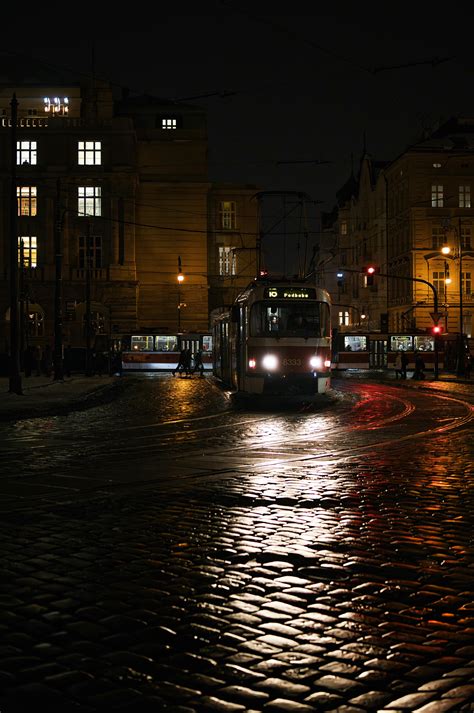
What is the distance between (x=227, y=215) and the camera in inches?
3182

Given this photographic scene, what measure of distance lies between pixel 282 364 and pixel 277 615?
20522 millimetres

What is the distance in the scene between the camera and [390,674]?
4.37m

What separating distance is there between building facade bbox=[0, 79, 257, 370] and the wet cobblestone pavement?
52535mm

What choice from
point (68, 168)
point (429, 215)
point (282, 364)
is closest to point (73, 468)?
point (282, 364)

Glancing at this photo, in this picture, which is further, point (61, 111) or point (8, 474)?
point (61, 111)

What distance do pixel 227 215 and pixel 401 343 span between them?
70.8ft

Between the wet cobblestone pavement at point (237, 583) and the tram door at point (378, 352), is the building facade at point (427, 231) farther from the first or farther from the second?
the wet cobblestone pavement at point (237, 583)

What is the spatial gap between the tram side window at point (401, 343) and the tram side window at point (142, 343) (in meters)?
17.1

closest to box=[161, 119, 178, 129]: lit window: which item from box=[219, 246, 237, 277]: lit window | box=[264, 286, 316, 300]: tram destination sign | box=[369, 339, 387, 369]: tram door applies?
box=[219, 246, 237, 277]: lit window

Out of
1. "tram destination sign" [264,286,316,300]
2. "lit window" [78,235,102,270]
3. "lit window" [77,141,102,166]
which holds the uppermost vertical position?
"lit window" [77,141,102,166]

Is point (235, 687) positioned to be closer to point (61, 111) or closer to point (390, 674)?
point (390, 674)

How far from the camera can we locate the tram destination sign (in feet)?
86.3

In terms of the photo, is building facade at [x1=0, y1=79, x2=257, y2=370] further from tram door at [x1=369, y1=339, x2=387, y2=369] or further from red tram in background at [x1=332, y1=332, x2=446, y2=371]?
tram door at [x1=369, y1=339, x2=387, y2=369]

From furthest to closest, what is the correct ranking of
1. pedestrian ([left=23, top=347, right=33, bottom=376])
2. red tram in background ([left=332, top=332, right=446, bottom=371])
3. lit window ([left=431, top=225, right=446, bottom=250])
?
lit window ([left=431, top=225, right=446, bottom=250])
red tram in background ([left=332, top=332, right=446, bottom=371])
pedestrian ([left=23, top=347, right=33, bottom=376])
